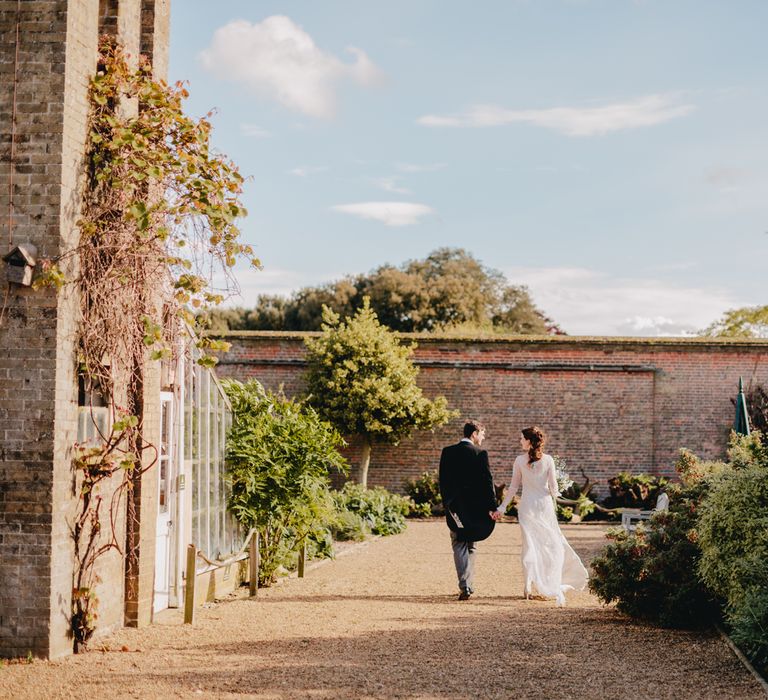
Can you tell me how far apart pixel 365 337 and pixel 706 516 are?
43.4ft

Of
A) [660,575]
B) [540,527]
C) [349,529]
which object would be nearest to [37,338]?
[660,575]

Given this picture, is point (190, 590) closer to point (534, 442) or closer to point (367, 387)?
point (534, 442)

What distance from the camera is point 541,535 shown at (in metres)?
11.0

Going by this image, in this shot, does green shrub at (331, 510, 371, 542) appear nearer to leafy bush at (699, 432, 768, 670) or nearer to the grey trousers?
the grey trousers

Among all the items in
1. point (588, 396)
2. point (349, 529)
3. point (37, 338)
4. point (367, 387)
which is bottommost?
point (349, 529)

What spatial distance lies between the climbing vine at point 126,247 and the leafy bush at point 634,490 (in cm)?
1464

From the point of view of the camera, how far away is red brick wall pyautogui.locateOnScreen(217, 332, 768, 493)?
22234 millimetres

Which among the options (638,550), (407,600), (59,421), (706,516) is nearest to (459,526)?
(407,600)

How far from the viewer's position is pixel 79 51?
772 cm

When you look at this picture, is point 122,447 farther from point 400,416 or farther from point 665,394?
point 665,394

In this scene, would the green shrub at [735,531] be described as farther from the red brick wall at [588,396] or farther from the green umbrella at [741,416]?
the red brick wall at [588,396]

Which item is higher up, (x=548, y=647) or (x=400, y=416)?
(x=400, y=416)

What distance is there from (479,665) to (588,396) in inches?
606

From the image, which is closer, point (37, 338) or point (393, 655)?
point (37, 338)
